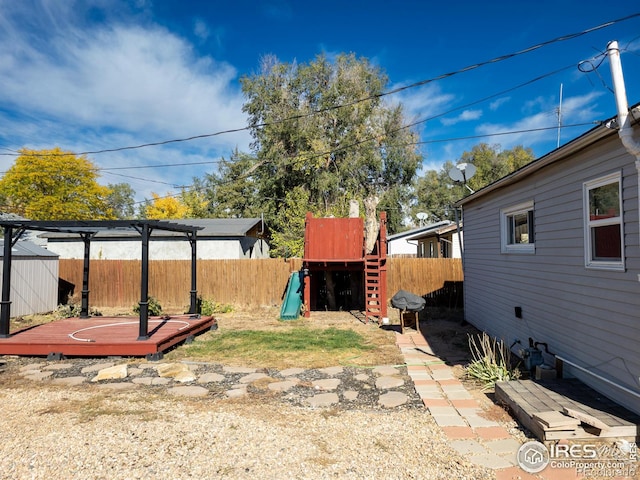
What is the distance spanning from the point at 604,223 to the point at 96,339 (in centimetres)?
811

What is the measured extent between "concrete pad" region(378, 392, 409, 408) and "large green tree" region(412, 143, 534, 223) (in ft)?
94.7

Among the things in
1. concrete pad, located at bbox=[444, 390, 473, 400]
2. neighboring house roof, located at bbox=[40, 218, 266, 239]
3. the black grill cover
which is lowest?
concrete pad, located at bbox=[444, 390, 473, 400]

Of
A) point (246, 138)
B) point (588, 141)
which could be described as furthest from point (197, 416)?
point (246, 138)

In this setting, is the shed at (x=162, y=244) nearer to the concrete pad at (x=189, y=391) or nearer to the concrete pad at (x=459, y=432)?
the concrete pad at (x=189, y=391)

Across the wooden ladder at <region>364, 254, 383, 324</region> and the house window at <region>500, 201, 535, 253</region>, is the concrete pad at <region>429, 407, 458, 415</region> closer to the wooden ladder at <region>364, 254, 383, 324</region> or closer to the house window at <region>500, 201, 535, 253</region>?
the house window at <region>500, 201, 535, 253</region>

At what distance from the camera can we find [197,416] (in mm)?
4059

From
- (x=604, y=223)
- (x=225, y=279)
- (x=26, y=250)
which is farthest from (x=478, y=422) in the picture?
(x=26, y=250)

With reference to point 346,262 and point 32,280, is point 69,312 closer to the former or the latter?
point 32,280

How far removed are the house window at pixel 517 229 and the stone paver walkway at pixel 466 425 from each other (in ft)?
7.89

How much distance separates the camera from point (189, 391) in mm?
4938

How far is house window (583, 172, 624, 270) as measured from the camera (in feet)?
12.7

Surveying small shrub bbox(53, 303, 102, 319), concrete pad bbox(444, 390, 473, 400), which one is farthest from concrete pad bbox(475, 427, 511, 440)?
small shrub bbox(53, 303, 102, 319)

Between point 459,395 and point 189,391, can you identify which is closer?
point 459,395

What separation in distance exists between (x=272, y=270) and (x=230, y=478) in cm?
1010
